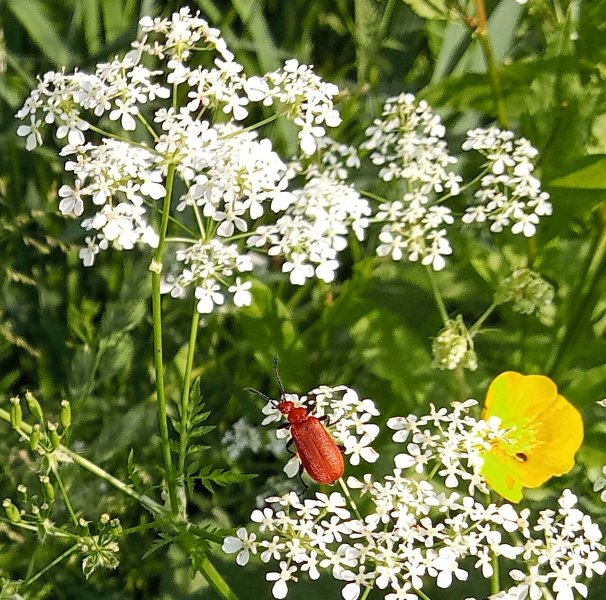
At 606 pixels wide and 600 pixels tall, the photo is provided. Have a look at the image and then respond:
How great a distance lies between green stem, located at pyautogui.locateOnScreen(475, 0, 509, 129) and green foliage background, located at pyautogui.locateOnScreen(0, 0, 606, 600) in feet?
0.22

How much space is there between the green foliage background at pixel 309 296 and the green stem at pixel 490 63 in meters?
0.07

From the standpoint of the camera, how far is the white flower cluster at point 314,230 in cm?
177

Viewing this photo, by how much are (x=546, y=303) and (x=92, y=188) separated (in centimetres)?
103

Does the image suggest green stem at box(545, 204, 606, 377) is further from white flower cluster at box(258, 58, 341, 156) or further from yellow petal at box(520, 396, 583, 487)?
white flower cluster at box(258, 58, 341, 156)

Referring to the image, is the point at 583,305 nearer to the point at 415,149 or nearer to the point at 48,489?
the point at 415,149

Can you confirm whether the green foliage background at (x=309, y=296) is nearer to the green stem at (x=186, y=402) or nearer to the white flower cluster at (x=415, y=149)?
the white flower cluster at (x=415, y=149)

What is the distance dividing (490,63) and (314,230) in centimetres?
64

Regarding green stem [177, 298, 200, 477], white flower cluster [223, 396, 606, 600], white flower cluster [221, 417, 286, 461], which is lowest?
white flower cluster [221, 417, 286, 461]

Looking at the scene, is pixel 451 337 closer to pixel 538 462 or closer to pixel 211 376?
pixel 538 462

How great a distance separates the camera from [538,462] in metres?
1.95

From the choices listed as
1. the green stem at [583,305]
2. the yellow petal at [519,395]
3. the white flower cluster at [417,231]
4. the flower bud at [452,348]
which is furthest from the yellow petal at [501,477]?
the white flower cluster at [417,231]

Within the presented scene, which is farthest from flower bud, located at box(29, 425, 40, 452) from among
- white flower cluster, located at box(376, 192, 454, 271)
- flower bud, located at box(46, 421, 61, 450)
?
white flower cluster, located at box(376, 192, 454, 271)

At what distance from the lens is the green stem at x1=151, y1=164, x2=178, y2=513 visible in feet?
4.93

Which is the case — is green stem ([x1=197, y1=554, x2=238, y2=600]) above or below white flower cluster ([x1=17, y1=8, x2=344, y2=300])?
below
